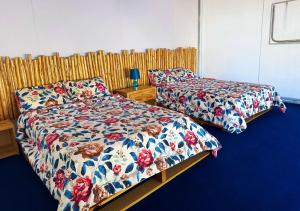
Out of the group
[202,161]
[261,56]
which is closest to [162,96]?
[202,161]

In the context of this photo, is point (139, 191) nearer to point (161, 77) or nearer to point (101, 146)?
point (101, 146)

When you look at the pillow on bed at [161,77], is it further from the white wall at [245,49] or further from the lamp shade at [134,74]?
the white wall at [245,49]

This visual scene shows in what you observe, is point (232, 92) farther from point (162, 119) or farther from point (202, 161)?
point (162, 119)

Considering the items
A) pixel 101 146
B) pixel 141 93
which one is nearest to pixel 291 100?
pixel 141 93

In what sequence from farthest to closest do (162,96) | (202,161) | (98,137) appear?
(162,96), (202,161), (98,137)

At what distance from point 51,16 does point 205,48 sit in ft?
12.7

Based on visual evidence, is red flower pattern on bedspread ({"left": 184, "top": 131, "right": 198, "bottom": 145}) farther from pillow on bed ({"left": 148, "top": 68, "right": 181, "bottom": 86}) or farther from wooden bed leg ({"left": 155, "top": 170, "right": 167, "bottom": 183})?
pillow on bed ({"left": 148, "top": 68, "right": 181, "bottom": 86})

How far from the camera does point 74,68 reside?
3498mm

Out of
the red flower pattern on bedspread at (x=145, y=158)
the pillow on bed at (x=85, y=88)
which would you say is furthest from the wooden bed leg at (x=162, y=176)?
the pillow on bed at (x=85, y=88)

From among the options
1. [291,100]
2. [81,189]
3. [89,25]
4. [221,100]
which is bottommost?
[291,100]

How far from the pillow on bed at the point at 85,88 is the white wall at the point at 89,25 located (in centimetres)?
56

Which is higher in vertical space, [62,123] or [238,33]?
[238,33]

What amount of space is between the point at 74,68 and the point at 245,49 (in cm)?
378

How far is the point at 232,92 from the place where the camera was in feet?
11.4
